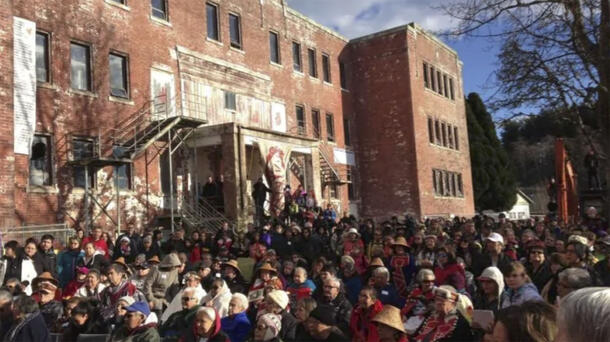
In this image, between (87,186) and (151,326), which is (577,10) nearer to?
(151,326)

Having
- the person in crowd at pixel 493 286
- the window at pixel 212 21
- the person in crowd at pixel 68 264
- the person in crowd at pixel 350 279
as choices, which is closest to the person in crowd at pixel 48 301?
the person in crowd at pixel 68 264

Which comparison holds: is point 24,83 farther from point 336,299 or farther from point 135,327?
point 336,299

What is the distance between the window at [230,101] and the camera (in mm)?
25094

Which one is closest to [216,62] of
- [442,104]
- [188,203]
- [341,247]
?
[188,203]

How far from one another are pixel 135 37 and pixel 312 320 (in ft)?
56.3

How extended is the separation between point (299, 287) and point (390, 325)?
345 cm

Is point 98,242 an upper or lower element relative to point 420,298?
upper

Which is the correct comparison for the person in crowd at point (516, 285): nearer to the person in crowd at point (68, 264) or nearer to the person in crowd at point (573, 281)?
the person in crowd at point (573, 281)

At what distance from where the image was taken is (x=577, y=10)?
1400 cm

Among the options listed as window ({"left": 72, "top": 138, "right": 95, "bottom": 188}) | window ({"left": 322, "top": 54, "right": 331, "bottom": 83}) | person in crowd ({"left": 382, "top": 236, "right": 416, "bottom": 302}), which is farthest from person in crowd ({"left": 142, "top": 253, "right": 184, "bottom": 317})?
window ({"left": 322, "top": 54, "right": 331, "bottom": 83})

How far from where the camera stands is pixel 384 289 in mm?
8375

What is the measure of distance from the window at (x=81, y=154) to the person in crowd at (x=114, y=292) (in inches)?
400

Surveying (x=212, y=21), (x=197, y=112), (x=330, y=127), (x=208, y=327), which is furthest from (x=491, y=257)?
(x=330, y=127)

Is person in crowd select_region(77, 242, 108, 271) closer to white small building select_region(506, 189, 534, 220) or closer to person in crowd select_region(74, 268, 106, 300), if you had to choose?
person in crowd select_region(74, 268, 106, 300)
